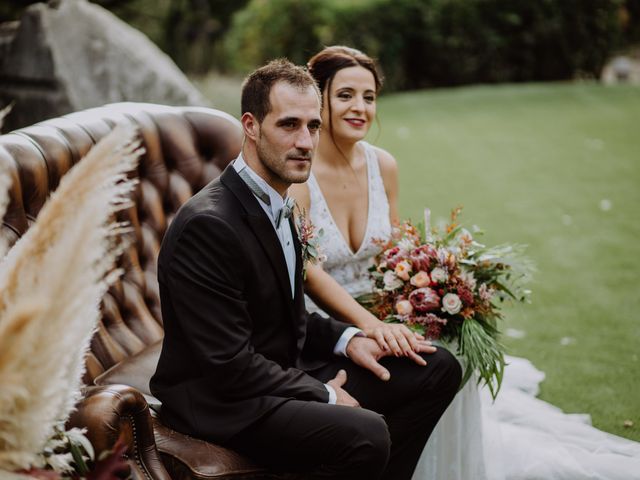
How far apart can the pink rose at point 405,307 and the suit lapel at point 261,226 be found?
682 mm

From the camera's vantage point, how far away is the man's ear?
9.13ft

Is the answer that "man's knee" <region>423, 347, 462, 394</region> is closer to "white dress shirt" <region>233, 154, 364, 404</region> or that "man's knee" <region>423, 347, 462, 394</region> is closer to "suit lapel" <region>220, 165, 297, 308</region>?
"white dress shirt" <region>233, 154, 364, 404</region>

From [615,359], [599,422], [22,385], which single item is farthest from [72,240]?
[615,359]

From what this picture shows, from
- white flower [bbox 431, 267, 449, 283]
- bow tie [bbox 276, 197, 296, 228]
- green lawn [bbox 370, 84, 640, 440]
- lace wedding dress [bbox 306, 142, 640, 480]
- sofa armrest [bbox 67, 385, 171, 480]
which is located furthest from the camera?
green lawn [bbox 370, 84, 640, 440]

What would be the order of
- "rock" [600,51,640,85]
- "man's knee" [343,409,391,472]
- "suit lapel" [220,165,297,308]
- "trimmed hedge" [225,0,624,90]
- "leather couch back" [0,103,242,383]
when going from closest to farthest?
"man's knee" [343,409,391,472] < "suit lapel" [220,165,297,308] < "leather couch back" [0,103,242,383] < "trimmed hedge" [225,0,624,90] < "rock" [600,51,640,85]

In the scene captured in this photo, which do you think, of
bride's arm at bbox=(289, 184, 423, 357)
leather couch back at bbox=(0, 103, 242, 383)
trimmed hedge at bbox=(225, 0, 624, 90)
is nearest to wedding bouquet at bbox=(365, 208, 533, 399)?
A: bride's arm at bbox=(289, 184, 423, 357)

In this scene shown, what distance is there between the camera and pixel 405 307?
10.8 feet

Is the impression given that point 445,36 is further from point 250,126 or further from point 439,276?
point 250,126

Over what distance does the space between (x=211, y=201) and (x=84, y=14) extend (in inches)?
190

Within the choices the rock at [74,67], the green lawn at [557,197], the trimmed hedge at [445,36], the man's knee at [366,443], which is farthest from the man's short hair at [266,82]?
the trimmed hedge at [445,36]

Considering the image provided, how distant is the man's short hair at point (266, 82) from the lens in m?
2.77

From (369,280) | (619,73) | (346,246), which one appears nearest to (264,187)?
(346,246)

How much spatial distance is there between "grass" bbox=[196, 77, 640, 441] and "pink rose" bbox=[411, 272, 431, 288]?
54.1 inches

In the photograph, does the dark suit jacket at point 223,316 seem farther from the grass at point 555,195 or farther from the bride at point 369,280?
the grass at point 555,195
